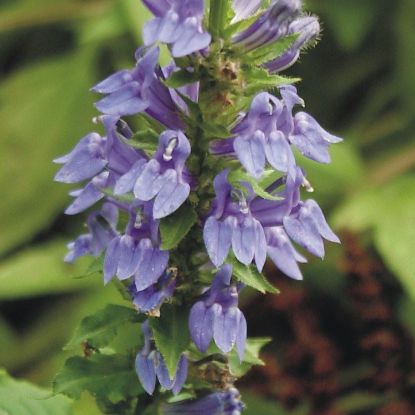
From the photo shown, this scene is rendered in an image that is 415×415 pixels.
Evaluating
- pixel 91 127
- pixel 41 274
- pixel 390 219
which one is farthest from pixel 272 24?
pixel 91 127

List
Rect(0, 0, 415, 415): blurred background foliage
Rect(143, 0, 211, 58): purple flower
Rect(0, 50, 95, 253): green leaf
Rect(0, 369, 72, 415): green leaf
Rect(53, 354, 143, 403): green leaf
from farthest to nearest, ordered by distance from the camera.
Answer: Rect(0, 50, 95, 253): green leaf → Rect(0, 0, 415, 415): blurred background foliage → Rect(0, 369, 72, 415): green leaf → Rect(53, 354, 143, 403): green leaf → Rect(143, 0, 211, 58): purple flower

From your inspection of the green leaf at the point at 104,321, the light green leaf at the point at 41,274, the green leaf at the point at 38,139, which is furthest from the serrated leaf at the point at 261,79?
the green leaf at the point at 38,139

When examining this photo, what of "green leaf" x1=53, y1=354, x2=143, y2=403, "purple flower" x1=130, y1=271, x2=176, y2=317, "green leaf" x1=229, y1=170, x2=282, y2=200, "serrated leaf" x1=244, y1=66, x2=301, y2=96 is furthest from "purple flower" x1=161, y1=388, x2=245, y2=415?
"serrated leaf" x1=244, y1=66, x2=301, y2=96

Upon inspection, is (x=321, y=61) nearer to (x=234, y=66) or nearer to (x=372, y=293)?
(x=372, y=293)

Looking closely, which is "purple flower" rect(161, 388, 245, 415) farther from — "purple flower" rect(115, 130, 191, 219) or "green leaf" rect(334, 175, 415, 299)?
"green leaf" rect(334, 175, 415, 299)

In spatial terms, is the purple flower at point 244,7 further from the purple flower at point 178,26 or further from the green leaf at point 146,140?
the green leaf at point 146,140
